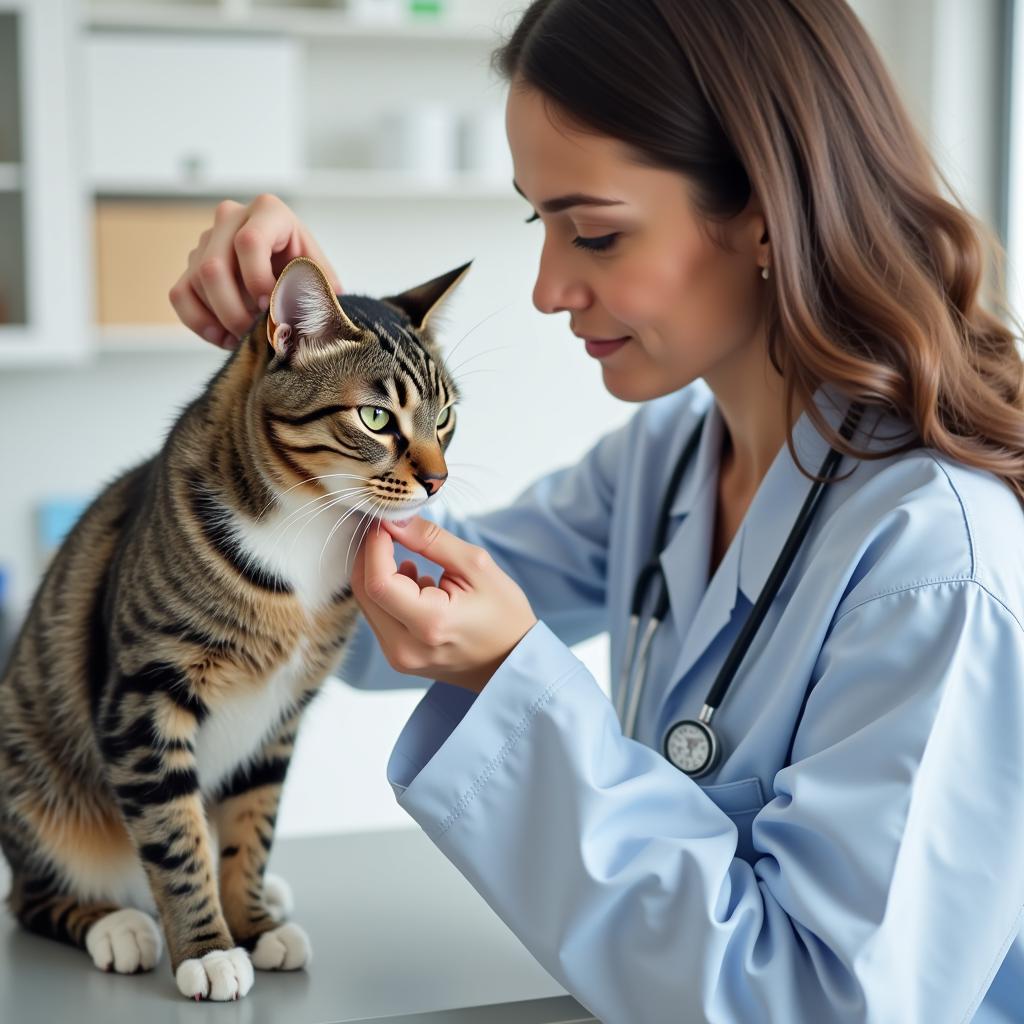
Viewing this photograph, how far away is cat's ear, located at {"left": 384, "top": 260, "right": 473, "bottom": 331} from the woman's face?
0.25ft

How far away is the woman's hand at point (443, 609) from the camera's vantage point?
2.80ft

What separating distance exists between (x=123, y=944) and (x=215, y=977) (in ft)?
0.37

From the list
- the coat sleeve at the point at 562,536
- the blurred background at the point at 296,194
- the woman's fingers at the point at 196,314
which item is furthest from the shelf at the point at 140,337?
the woman's fingers at the point at 196,314

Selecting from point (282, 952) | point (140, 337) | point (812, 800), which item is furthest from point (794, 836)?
point (140, 337)

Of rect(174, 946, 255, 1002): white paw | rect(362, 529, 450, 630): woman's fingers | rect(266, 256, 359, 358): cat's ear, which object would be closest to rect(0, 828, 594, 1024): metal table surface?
rect(174, 946, 255, 1002): white paw

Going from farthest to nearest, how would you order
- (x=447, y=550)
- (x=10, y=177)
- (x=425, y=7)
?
1. (x=425, y=7)
2. (x=10, y=177)
3. (x=447, y=550)

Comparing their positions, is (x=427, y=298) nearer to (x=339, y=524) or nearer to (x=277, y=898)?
(x=339, y=524)

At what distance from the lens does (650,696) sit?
118cm

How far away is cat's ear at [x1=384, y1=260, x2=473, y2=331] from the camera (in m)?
1.05

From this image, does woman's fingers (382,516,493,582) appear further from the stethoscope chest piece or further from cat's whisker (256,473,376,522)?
the stethoscope chest piece

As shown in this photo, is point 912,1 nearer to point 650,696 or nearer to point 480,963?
point 650,696

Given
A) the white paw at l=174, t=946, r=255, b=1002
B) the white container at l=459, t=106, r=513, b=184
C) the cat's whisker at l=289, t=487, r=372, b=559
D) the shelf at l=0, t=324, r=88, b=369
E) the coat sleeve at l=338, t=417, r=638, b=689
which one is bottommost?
the shelf at l=0, t=324, r=88, b=369

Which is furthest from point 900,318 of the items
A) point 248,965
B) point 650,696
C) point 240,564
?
point 248,965

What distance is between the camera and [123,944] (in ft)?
3.01
